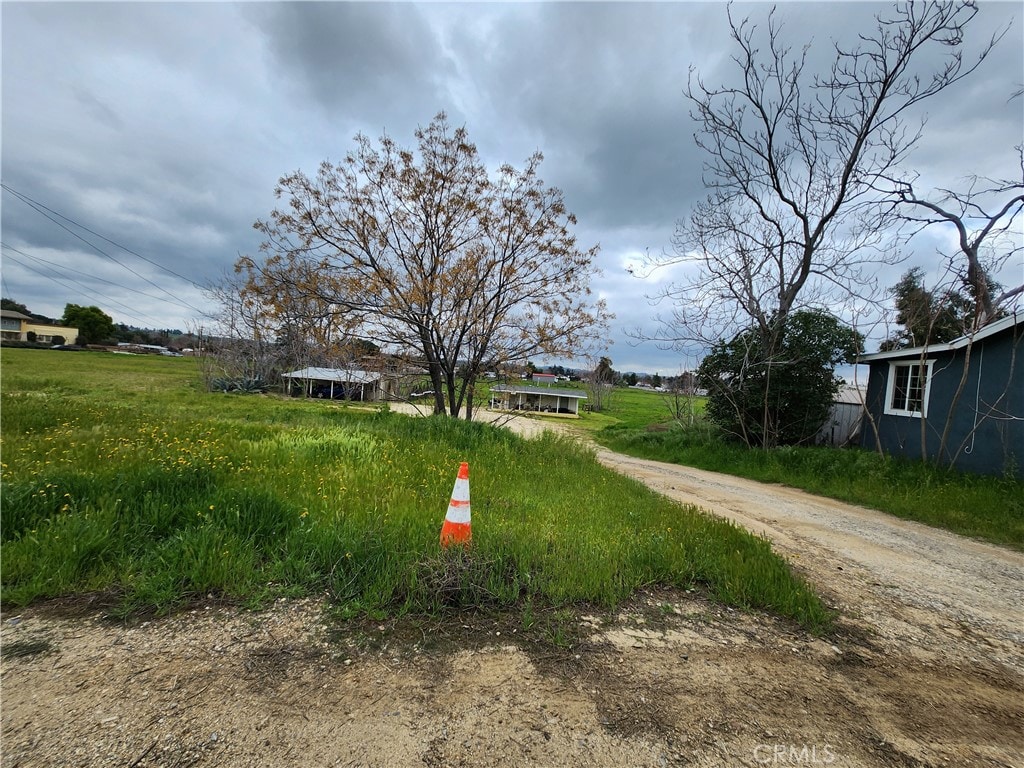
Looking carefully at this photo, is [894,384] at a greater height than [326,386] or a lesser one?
greater

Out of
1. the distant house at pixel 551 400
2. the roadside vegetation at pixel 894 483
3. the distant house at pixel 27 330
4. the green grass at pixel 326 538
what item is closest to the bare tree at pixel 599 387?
the distant house at pixel 551 400

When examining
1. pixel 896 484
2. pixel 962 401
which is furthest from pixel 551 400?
pixel 896 484

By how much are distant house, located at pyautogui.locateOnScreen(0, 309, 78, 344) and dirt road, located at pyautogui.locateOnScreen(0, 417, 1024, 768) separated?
9695 cm

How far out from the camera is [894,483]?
28.3 ft

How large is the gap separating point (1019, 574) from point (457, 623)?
6.02 meters

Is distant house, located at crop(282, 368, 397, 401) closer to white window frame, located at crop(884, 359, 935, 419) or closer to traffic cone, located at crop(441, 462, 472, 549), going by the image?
white window frame, located at crop(884, 359, 935, 419)

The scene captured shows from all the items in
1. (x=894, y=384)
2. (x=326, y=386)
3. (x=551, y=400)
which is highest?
(x=894, y=384)

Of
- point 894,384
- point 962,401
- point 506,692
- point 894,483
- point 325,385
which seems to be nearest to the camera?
point 506,692

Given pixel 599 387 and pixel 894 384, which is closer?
pixel 894 384

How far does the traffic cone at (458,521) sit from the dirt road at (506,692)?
28.1 inches

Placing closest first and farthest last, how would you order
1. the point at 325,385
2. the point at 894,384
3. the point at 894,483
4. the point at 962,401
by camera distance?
the point at 894,483, the point at 962,401, the point at 894,384, the point at 325,385

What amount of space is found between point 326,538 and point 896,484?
403 inches

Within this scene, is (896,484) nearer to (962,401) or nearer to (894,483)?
(894,483)

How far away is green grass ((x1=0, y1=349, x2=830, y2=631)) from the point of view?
288 centimetres
